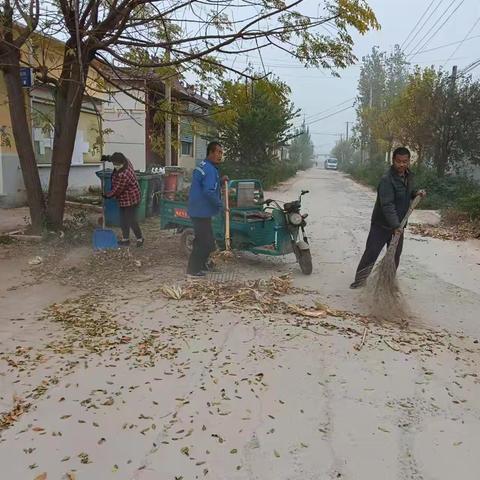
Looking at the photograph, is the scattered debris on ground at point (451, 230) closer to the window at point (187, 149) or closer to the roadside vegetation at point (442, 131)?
the roadside vegetation at point (442, 131)

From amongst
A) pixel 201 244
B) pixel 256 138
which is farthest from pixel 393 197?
pixel 256 138

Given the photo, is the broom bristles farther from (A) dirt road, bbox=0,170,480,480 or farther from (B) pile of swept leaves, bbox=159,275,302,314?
(B) pile of swept leaves, bbox=159,275,302,314

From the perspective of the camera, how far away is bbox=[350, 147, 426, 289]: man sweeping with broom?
5.77m

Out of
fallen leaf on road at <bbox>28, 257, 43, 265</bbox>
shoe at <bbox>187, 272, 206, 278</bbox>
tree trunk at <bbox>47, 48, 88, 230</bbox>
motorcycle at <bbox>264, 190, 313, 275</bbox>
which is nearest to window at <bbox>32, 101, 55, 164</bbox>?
tree trunk at <bbox>47, 48, 88, 230</bbox>

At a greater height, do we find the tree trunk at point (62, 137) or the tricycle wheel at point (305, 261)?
the tree trunk at point (62, 137)

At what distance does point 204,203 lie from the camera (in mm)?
6441

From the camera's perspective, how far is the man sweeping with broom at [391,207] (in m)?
5.77

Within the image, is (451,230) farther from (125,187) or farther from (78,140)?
(78,140)

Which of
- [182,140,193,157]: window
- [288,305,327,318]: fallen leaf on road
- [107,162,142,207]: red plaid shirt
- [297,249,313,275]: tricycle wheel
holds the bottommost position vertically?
[288,305,327,318]: fallen leaf on road

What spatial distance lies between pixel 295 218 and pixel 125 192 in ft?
8.94

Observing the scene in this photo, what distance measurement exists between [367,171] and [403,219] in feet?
98.0

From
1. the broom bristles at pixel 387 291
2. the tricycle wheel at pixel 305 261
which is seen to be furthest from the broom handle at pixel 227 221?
the broom bristles at pixel 387 291

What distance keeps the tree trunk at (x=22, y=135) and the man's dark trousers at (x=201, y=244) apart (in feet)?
10.6

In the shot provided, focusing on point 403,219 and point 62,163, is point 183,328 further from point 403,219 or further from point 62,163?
point 62,163
